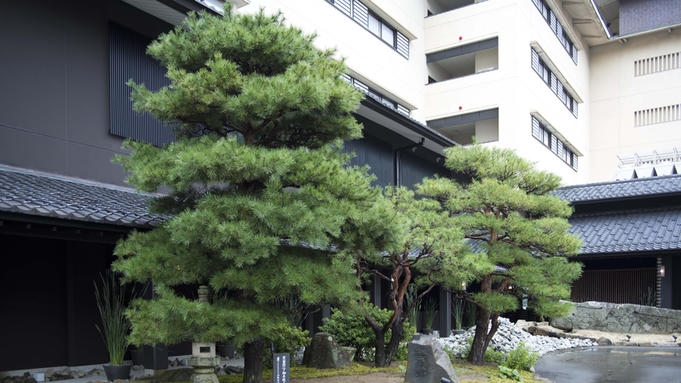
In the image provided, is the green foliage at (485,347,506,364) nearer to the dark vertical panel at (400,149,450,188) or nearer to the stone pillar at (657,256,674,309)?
the dark vertical panel at (400,149,450,188)

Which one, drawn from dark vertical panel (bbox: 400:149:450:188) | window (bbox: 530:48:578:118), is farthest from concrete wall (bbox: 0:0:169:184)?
window (bbox: 530:48:578:118)

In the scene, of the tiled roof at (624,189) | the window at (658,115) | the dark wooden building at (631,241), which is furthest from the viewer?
the window at (658,115)

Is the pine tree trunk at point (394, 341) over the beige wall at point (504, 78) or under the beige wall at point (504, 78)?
under

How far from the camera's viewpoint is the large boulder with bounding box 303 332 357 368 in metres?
12.2

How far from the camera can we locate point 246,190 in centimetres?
956

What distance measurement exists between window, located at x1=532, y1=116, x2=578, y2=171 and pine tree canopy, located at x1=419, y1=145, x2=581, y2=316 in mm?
19833

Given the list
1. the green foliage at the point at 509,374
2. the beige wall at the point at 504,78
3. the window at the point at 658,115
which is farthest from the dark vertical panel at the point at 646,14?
the green foliage at the point at 509,374

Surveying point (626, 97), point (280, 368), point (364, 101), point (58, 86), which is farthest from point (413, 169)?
point (626, 97)

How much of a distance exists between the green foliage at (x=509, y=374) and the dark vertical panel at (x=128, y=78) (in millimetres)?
7908

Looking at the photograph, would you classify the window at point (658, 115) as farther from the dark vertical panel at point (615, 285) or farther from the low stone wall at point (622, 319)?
the low stone wall at point (622, 319)

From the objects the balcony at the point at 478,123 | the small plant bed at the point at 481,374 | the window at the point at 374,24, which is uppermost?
the window at the point at 374,24

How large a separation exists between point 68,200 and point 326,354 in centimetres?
547

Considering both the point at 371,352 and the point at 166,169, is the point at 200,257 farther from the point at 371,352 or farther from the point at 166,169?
the point at 371,352

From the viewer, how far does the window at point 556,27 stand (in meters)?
35.6
